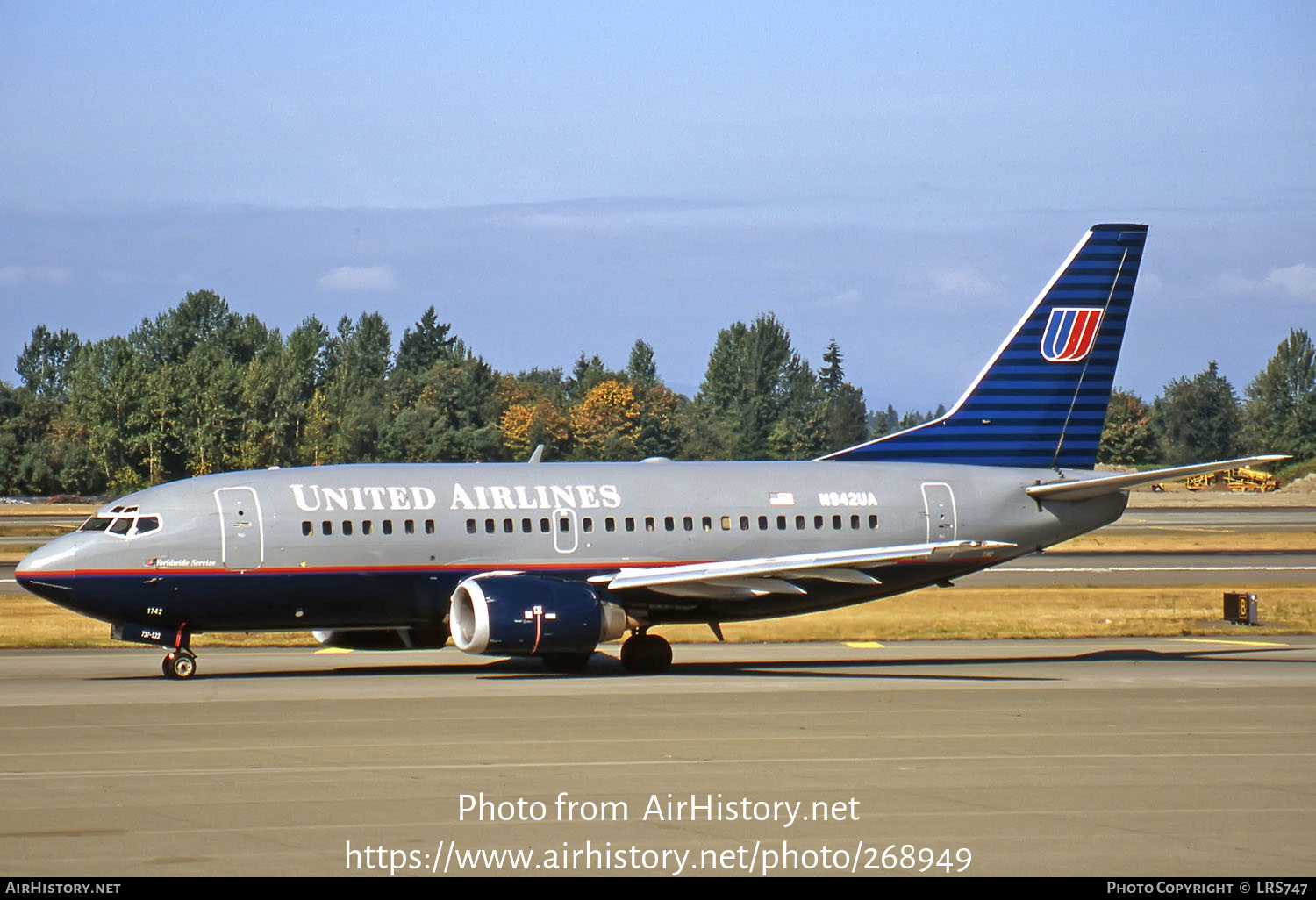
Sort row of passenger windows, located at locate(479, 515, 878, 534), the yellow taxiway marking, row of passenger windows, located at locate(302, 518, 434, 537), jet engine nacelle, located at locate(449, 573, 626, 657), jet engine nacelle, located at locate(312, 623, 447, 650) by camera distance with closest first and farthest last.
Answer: jet engine nacelle, located at locate(449, 573, 626, 657) < row of passenger windows, located at locate(302, 518, 434, 537) < row of passenger windows, located at locate(479, 515, 878, 534) < jet engine nacelle, located at locate(312, 623, 447, 650) < the yellow taxiway marking

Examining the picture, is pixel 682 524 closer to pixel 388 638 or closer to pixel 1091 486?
pixel 388 638

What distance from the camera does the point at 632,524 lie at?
3061 cm

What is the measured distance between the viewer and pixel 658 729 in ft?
70.0

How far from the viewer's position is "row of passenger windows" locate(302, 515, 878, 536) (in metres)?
29.2

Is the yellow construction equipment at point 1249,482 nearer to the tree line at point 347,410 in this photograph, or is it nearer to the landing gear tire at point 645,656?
the tree line at point 347,410

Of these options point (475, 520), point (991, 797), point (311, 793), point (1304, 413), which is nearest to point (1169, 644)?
point (475, 520)

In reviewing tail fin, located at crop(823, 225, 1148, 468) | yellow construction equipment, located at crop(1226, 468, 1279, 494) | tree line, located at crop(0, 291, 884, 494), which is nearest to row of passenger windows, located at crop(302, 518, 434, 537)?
tail fin, located at crop(823, 225, 1148, 468)

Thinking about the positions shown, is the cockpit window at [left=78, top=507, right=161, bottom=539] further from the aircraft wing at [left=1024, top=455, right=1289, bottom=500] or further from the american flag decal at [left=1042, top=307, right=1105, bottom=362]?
the american flag decal at [left=1042, top=307, right=1105, bottom=362]

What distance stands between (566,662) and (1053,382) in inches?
486

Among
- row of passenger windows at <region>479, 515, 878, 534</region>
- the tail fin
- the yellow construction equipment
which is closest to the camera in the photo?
row of passenger windows at <region>479, 515, 878, 534</region>

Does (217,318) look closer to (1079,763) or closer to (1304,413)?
(1304,413)

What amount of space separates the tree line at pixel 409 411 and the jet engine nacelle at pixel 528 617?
7967 centimetres

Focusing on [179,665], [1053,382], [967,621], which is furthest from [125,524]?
[967,621]

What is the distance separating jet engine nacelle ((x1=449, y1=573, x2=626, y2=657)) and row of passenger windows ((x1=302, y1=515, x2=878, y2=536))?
1304mm
